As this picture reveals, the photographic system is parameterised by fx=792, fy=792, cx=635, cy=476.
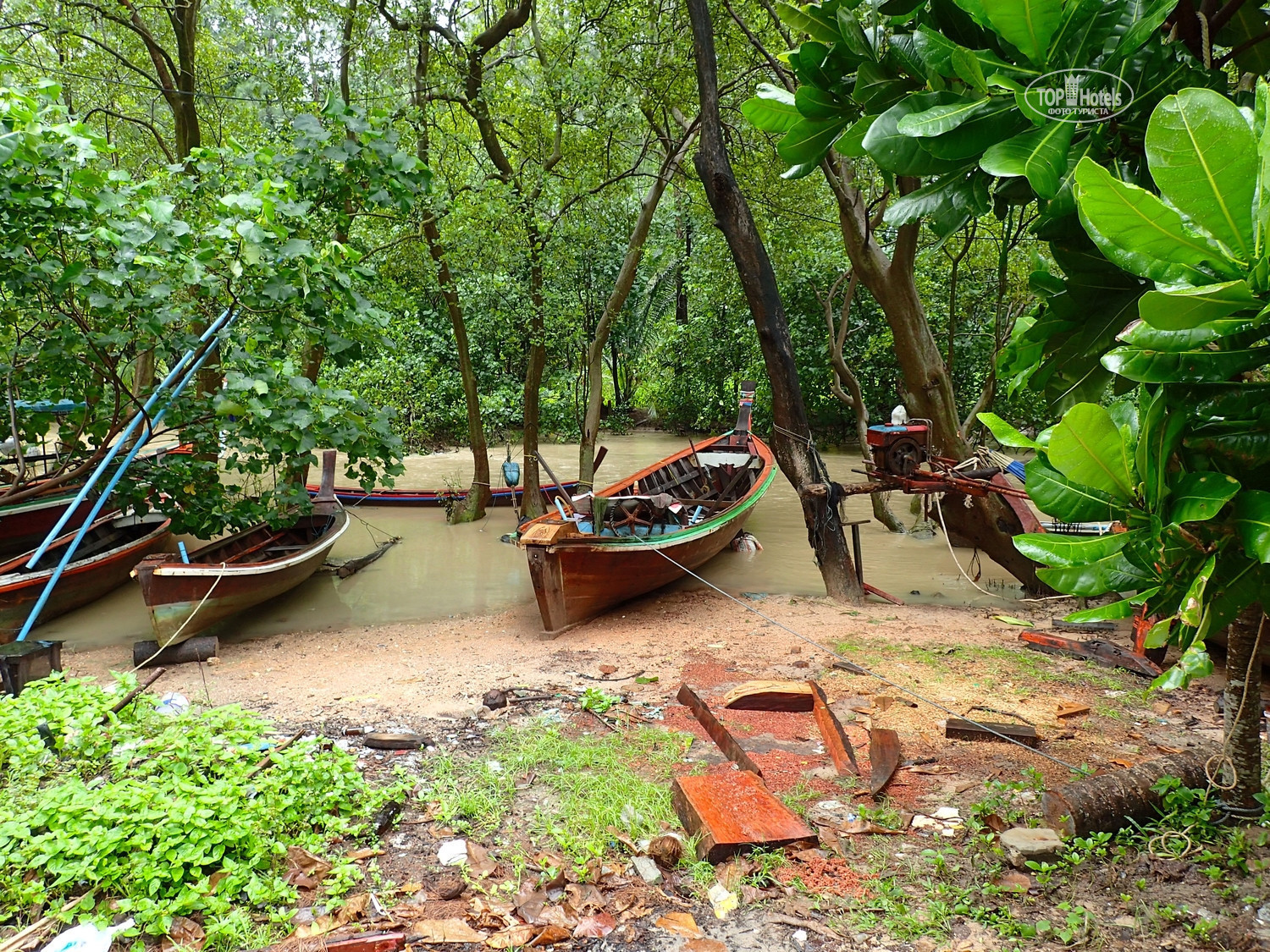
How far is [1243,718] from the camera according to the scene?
A: 2676 mm

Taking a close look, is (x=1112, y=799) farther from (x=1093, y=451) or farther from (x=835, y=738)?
(x=1093, y=451)

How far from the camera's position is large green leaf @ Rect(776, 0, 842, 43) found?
7.98ft

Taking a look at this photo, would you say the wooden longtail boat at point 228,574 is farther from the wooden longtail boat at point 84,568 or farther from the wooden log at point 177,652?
the wooden longtail boat at point 84,568

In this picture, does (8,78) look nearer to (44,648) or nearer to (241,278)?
(241,278)

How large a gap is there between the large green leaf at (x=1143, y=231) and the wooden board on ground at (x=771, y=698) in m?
3.61

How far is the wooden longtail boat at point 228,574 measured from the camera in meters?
6.93

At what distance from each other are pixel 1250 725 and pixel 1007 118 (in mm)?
2171

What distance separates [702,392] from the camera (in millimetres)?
19594

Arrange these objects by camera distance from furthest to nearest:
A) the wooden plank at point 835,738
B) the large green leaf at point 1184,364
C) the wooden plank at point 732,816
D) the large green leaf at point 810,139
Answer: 1. the wooden plank at point 835,738
2. the wooden plank at point 732,816
3. the large green leaf at point 810,139
4. the large green leaf at point 1184,364

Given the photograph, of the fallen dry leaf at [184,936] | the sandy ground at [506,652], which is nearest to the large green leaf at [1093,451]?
the fallen dry leaf at [184,936]

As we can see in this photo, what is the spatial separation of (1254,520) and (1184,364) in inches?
14.1

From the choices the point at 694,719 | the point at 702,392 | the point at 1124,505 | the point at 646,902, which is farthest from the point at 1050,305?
the point at 702,392

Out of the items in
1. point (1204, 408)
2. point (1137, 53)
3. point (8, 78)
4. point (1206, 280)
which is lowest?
point (1204, 408)

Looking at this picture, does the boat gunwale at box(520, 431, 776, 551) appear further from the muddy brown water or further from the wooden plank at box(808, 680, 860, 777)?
the wooden plank at box(808, 680, 860, 777)
